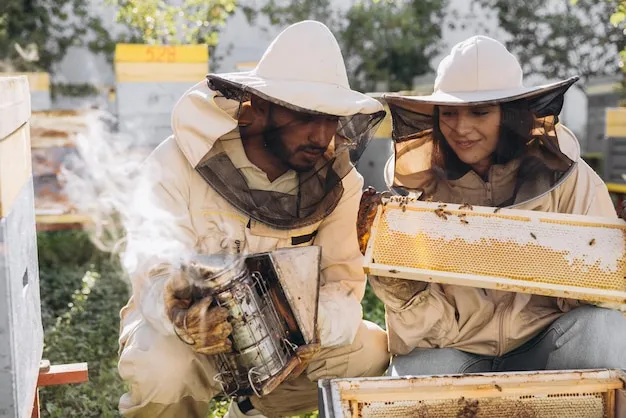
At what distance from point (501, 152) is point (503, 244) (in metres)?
0.38

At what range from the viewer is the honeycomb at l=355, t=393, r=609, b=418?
186cm

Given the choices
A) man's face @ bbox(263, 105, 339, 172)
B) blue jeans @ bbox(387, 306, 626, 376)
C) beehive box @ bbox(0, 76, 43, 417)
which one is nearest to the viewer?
beehive box @ bbox(0, 76, 43, 417)

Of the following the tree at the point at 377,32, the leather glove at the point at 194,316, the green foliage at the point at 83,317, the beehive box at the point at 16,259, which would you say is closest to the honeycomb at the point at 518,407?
the leather glove at the point at 194,316

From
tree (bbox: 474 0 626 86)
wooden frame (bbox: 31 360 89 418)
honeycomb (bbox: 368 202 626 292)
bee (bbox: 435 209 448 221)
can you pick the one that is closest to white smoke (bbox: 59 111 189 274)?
wooden frame (bbox: 31 360 89 418)

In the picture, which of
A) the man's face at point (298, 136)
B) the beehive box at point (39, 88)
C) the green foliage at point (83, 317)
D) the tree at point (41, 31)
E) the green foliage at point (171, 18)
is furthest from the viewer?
the tree at point (41, 31)

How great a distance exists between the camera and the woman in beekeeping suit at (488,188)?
2.22m

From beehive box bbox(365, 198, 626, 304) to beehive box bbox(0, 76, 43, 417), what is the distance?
88 centimetres

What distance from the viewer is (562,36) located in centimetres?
1123

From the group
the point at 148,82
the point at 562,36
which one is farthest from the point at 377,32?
the point at 148,82

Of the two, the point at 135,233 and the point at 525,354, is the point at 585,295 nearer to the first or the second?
the point at 525,354

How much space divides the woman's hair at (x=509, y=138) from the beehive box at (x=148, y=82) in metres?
4.29

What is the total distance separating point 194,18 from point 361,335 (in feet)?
21.9

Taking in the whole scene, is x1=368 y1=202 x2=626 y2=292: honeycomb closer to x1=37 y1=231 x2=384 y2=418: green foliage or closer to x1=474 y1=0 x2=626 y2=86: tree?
x1=37 y1=231 x2=384 y2=418: green foliage

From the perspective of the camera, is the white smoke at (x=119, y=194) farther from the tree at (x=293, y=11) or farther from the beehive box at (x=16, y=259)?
the tree at (x=293, y=11)
